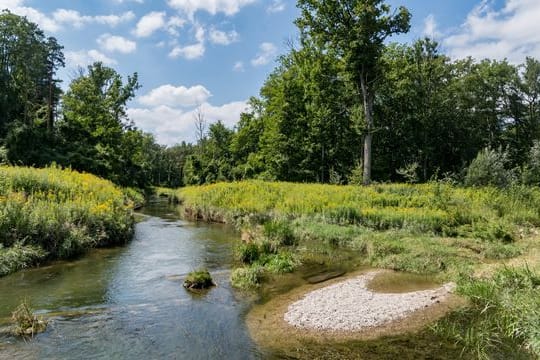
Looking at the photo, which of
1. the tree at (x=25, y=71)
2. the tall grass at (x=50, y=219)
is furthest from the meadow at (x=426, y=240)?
the tree at (x=25, y=71)

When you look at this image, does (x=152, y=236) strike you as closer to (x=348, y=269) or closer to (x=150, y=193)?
(x=348, y=269)

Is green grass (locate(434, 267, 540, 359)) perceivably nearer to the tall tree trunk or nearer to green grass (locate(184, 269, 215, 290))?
green grass (locate(184, 269, 215, 290))

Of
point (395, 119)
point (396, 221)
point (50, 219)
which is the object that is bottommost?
point (396, 221)

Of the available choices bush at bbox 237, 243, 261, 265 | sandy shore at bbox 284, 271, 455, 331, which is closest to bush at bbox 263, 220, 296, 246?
bush at bbox 237, 243, 261, 265

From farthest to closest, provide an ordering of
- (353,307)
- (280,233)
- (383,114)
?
(383,114)
(280,233)
(353,307)

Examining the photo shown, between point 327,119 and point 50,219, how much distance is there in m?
26.6

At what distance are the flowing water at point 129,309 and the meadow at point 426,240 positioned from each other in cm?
174

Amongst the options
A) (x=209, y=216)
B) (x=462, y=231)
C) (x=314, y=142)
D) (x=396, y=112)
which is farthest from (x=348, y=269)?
(x=396, y=112)

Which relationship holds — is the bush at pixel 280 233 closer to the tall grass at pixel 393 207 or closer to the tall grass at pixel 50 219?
the tall grass at pixel 393 207

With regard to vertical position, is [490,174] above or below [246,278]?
above

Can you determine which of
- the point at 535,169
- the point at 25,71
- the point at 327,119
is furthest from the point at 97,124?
the point at 535,169

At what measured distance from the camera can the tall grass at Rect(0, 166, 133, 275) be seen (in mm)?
10633

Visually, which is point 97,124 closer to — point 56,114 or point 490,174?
point 56,114

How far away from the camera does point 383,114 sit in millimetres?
40031
